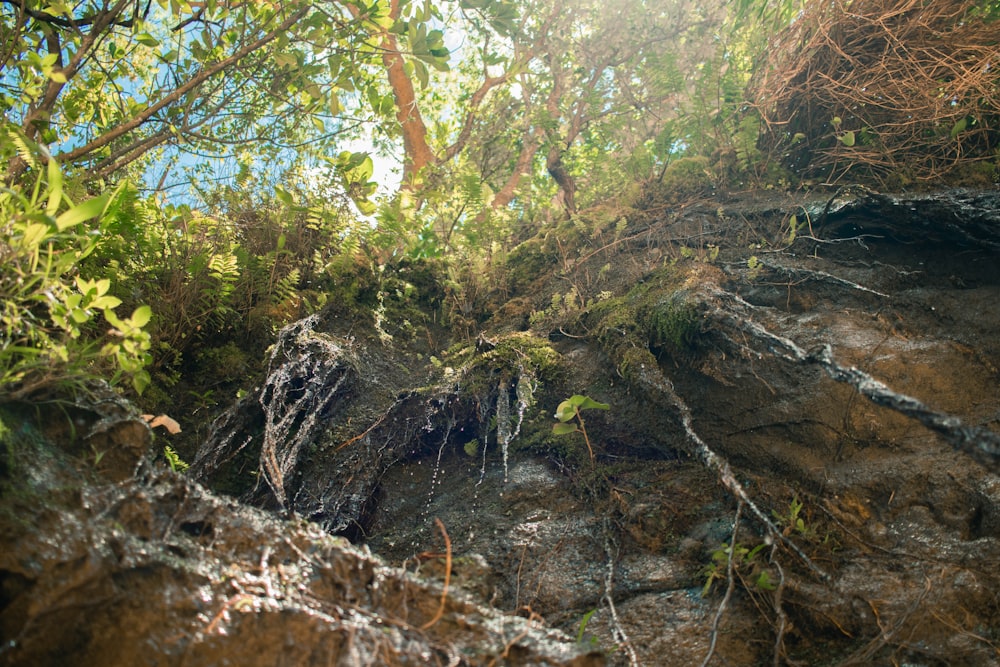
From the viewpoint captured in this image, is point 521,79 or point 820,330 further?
point 521,79

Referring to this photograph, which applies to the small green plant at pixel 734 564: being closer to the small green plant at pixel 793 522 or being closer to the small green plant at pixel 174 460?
the small green plant at pixel 793 522

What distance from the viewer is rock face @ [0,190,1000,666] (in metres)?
1.91

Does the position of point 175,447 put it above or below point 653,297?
below

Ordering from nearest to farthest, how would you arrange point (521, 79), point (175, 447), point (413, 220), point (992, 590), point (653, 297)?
point (992, 590) → point (175, 447) → point (653, 297) → point (413, 220) → point (521, 79)

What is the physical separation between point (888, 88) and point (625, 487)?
3.93 m

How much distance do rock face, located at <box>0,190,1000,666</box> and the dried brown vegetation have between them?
0.52 metres

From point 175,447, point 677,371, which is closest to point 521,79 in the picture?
point 677,371

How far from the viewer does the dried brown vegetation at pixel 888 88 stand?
14.0 feet

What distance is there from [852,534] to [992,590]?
1.86 ft

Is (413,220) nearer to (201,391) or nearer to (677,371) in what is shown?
(201,391)

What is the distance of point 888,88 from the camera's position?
4.63 metres

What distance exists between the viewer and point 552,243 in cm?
617

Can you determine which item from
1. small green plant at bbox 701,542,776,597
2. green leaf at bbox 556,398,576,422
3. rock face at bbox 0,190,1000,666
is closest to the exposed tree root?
rock face at bbox 0,190,1000,666

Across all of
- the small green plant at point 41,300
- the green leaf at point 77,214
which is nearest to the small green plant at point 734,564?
the small green plant at point 41,300
